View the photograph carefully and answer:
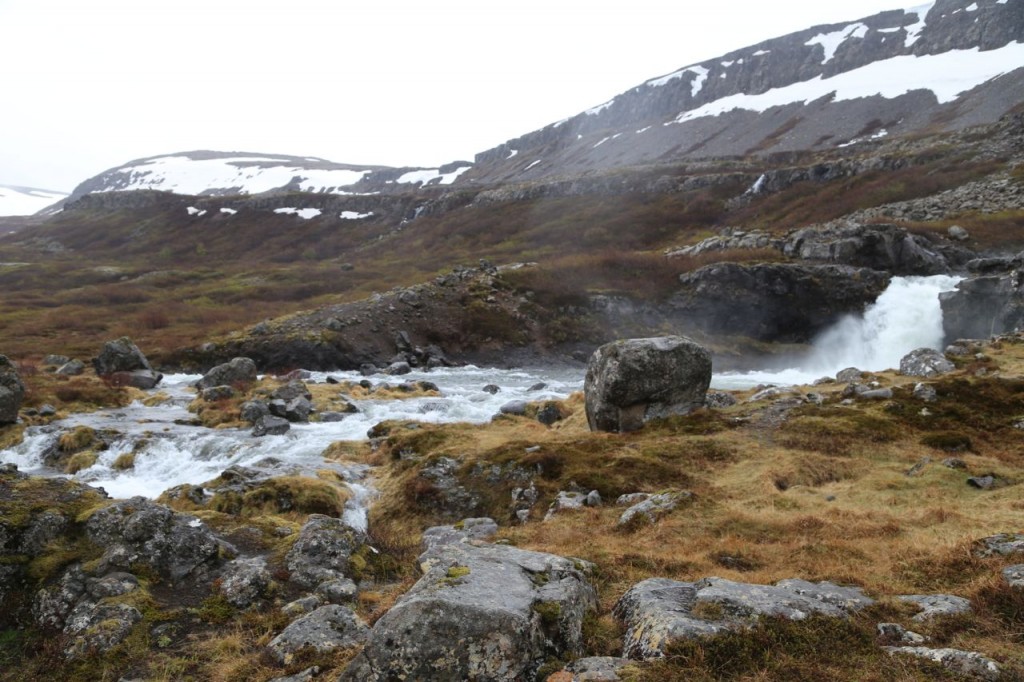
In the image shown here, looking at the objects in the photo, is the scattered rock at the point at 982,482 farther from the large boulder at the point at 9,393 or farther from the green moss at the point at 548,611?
the large boulder at the point at 9,393

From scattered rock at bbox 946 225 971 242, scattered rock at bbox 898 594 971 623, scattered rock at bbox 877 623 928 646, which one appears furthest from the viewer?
scattered rock at bbox 946 225 971 242

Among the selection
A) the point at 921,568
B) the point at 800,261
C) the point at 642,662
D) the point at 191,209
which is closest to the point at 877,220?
the point at 800,261

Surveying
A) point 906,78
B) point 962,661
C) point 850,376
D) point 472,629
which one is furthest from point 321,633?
point 906,78

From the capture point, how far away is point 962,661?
213 inches

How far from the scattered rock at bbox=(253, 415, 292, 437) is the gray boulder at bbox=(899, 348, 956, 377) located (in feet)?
94.4

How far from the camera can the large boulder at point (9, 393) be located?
2797cm

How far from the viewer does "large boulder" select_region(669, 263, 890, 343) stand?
51.8 meters

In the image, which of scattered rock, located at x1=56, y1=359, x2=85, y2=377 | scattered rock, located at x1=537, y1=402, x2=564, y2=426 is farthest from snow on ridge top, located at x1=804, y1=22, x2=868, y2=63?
scattered rock, located at x1=56, y1=359, x2=85, y2=377

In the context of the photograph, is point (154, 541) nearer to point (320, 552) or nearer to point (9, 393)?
point (320, 552)

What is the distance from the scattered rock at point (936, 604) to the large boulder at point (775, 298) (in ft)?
162

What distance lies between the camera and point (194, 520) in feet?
36.4

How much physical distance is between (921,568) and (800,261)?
55.0 m

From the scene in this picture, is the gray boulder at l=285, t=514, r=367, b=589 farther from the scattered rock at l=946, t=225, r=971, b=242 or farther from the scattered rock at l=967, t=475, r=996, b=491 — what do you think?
the scattered rock at l=946, t=225, r=971, b=242

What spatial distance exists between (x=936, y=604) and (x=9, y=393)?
119 ft
